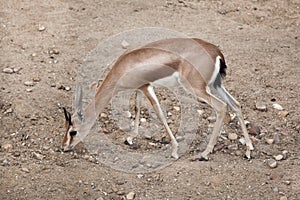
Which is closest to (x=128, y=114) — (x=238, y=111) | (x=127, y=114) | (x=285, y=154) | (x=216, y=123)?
(x=127, y=114)

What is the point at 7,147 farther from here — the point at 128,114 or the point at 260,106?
the point at 260,106

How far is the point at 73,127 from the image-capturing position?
5.63 m

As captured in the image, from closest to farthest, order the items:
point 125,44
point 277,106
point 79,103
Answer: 1. point 79,103
2. point 277,106
3. point 125,44

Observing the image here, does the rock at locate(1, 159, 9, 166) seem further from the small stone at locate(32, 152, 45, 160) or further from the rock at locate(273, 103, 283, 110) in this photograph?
the rock at locate(273, 103, 283, 110)

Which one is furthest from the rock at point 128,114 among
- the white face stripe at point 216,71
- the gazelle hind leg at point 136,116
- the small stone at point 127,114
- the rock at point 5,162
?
the rock at point 5,162

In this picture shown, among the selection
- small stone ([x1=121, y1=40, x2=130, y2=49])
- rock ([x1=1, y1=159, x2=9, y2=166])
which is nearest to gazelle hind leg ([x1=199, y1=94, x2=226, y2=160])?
rock ([x1=1, y1=159, x2=9, y2=166])

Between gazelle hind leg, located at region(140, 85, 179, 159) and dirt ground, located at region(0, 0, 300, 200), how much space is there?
0.47ft

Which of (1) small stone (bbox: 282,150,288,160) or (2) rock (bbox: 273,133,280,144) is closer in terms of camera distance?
(1) small stone (bbox: 282,150,288,160)

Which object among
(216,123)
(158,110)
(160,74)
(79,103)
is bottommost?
(216,123)

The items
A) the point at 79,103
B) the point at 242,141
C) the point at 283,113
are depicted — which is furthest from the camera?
the point at 283,113

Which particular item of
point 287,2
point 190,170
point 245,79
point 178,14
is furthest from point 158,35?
point 190,170

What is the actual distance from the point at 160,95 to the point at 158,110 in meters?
0.90

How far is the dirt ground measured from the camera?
17.9 feet

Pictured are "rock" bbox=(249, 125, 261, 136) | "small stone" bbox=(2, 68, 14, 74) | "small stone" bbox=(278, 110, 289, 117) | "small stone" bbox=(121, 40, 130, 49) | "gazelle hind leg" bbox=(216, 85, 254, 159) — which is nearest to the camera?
"gazelle hind leg" bbox=(216, 85, 254, 159)
